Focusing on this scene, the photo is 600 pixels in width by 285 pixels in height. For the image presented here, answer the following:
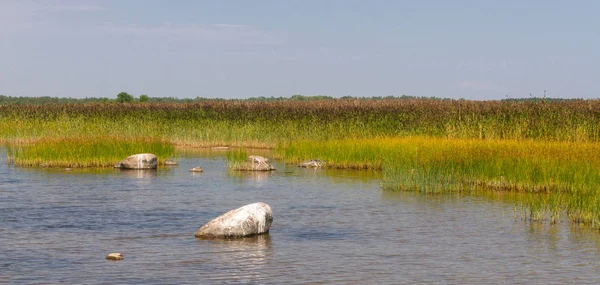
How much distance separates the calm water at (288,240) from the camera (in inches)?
532

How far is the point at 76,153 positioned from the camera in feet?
112

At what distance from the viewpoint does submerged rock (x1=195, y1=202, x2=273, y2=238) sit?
665 inches

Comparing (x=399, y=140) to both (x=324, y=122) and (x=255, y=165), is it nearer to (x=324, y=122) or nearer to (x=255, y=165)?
(x=255, y=165)

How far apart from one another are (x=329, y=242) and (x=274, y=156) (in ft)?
76.2

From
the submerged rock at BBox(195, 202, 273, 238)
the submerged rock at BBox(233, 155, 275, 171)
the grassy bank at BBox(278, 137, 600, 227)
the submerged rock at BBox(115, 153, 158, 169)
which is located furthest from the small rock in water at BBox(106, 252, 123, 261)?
the submerged rock at BBox(115, 153, 158, 169)

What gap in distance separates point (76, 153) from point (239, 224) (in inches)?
738

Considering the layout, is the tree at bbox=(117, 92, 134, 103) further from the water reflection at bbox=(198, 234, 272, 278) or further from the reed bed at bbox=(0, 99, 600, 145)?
the water reflection at bbox=(198, 234, 272, 278)

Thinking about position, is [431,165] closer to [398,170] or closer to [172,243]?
[398,170]

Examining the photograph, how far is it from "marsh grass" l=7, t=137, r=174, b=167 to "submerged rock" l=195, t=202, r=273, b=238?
1807 centimetres

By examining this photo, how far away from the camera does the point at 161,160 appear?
1414 inches

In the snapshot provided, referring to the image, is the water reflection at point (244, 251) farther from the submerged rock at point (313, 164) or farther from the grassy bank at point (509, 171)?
the submerged rock at point (313, 164)

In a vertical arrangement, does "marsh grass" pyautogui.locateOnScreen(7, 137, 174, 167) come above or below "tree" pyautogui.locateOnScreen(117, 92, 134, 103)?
below

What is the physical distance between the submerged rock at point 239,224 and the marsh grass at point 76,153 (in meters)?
18.1

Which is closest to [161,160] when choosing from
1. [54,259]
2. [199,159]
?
[199,159]
